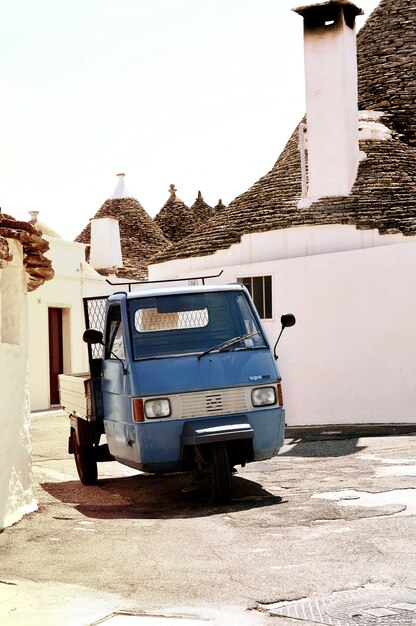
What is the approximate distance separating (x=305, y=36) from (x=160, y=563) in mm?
14918

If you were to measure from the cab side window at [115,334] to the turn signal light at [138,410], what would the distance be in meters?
0.89

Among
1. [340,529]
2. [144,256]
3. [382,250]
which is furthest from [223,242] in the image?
[144,256]

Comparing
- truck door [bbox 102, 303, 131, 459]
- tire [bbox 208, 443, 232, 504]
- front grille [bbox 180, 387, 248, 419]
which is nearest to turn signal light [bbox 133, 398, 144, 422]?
truck door [bbox 102, 303, 131, 459]

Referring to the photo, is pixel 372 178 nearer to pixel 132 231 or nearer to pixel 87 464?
pixel 87 464

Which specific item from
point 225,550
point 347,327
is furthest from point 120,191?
point 225,550

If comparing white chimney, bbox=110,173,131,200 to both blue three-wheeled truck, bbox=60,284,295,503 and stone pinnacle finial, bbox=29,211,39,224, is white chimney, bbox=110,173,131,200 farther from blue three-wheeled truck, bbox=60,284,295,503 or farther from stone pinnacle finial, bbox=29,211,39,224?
blue three-wheeled truck, bbox=60,284,295,503

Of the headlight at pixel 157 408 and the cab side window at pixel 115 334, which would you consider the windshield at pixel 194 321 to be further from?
the headlight at pixel 157 408

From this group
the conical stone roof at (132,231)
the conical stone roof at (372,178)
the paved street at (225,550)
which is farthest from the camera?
the conical stone roof at (132,231)

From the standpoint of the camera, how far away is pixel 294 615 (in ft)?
17.8

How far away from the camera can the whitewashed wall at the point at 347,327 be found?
1683 centimetres

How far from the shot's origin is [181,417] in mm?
9000

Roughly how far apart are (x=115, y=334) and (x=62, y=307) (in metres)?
17.0

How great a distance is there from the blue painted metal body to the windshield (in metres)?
0.19

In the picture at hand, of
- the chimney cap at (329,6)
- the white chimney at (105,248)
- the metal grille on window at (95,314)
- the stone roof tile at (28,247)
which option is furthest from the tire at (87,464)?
the white chimney at (105,248)
